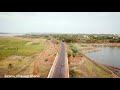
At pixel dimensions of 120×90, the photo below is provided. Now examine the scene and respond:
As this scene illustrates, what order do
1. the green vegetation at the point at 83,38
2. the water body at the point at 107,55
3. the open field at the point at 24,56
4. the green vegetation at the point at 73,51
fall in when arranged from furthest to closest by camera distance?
the green vegetation at the point at 83,38 < the green vegetation at the point at 73,51 < the water body at the point at 107,55 < the open field at the point at 24,56

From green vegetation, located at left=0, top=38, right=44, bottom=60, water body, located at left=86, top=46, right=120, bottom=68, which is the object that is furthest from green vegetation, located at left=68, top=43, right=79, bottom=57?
green vegetation, located at left=0, top=38, right=44, bottom=60

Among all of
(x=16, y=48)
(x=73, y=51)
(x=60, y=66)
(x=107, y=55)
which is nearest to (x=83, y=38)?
(x=73, y=51)

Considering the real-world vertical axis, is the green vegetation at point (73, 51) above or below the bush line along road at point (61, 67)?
above

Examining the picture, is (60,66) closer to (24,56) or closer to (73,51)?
(73,51)

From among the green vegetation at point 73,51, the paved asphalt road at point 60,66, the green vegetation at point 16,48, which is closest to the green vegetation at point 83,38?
the green vegetation at point 73,51

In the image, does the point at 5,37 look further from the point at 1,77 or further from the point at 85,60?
the point at 85,60

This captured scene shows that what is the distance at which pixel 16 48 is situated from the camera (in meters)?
5.01

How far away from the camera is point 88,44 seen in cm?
544

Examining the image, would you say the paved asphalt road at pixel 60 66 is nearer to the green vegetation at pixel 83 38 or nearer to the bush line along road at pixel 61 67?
the bush line along road at pixel 61 67

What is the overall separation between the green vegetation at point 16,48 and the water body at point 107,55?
1.60 metres

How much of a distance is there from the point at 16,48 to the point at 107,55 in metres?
2.66

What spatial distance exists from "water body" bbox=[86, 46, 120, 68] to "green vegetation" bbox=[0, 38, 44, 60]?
1.60 meters

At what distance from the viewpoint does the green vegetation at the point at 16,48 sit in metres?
4.86
